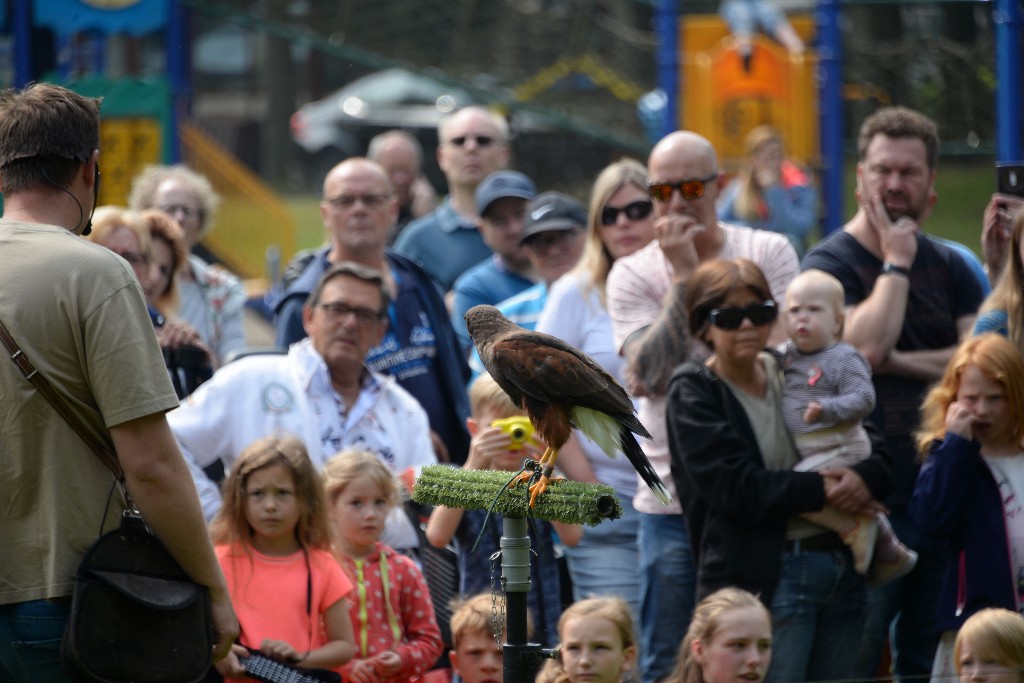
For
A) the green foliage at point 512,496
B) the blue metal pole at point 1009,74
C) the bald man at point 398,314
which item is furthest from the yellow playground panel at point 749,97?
the green foliage at point 512,496

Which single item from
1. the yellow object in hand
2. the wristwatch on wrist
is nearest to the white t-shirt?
the wristwatch on wrist

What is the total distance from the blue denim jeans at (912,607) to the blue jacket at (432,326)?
1911mm

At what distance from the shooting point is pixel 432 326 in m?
5.85

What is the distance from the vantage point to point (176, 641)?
9.93 ft

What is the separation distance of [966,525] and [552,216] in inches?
93.0

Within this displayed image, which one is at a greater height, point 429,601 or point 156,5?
point 156,5

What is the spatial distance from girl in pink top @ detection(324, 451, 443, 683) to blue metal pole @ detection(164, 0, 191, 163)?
5371 millimetres

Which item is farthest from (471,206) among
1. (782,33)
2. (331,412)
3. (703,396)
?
(782,33)

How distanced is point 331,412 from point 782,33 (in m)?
9.12

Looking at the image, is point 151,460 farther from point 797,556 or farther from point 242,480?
point 797,556

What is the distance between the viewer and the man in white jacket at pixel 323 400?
4.94m

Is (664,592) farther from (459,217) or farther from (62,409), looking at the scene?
(459,217)

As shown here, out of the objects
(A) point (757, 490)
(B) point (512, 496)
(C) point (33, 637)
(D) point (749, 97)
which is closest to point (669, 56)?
(D) point (749, 97)

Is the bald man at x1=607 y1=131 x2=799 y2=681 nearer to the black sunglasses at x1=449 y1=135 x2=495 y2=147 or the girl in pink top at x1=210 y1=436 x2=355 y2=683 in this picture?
the girl in pink top at x1=210 y1=436 x2=355 y2=683
